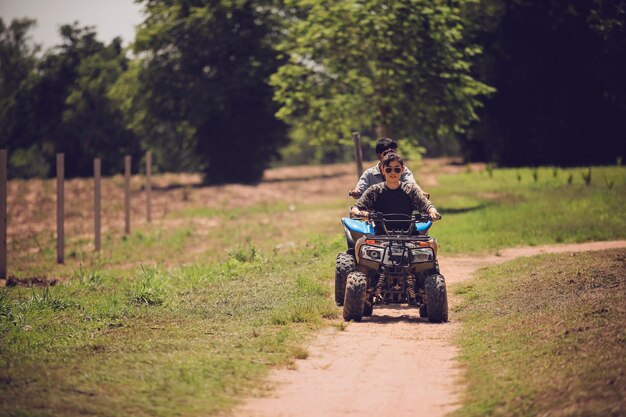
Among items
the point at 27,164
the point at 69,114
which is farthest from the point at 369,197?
the point at 27,164

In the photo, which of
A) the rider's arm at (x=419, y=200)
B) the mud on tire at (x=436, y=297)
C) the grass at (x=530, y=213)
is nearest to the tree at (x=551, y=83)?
the grass at (x=530, y=213)

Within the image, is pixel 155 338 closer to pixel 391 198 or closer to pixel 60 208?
pixel 391 198

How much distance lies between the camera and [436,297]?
11766 mm

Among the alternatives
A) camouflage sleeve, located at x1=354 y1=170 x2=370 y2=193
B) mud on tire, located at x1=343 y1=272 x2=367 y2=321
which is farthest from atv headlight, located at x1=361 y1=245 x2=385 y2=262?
camouflage sleeve, located at x1=354 y1=170 x2=370 y2=193

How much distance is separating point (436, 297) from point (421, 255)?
21.9 inches

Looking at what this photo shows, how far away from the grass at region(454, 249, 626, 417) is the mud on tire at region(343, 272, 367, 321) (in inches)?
52.3

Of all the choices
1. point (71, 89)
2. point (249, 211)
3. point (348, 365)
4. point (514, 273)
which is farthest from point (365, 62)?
point (71, 89)

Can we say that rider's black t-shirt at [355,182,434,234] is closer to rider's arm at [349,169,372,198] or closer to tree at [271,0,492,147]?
rider's arm at [349,169,372,198]

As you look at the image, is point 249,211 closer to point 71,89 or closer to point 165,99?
point 165,99

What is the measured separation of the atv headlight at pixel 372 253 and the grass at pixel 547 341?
138 cm

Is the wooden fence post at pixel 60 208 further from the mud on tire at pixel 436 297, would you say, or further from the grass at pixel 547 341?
the mud on tire at pixel 436 297

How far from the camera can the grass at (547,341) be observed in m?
7.82

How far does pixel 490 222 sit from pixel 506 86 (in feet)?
68.8

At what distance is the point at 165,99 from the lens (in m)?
51.7
